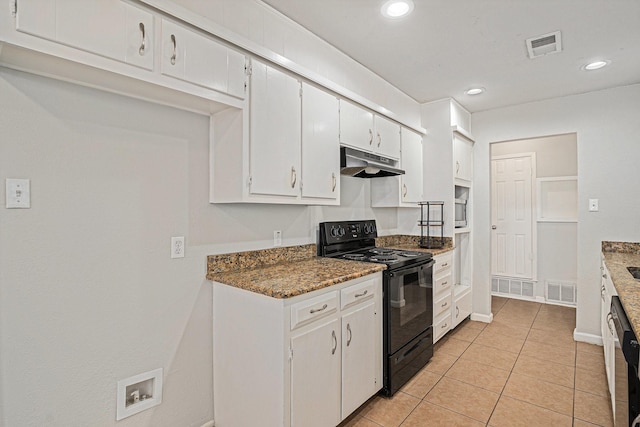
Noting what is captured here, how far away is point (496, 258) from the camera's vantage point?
5141mm

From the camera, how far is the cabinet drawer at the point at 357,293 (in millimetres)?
1995

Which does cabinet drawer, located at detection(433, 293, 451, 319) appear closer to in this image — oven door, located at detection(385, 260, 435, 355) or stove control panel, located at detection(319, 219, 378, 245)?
oven door, located at detection(385, 260, 435, 355)

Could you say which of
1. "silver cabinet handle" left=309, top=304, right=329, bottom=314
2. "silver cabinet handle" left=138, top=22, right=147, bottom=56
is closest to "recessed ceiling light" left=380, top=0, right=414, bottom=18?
"silver cabinet handle" left=138, top=22, right=147, bottom=56

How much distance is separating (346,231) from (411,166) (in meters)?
1.16

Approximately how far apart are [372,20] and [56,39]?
172 centimetres

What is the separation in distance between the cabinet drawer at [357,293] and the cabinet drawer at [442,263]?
3.68 ft

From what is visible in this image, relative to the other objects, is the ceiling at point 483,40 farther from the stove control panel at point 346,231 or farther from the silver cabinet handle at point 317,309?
the silver cabinet handle at point 317,309

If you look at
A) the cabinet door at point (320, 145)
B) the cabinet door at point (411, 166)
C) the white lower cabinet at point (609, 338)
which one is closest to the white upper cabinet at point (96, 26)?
the cabinet door at point (320, 145)

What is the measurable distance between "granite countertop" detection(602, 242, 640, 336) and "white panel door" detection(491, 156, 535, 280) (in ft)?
5.07

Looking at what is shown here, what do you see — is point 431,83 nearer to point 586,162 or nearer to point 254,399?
point 586,162

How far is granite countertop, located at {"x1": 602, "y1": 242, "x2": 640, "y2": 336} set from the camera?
4.37 feet

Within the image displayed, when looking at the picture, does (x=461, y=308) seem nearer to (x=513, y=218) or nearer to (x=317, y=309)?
(x=513, y=218)

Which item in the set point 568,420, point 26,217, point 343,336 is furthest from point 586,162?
point 26,217

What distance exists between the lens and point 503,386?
255 cm
